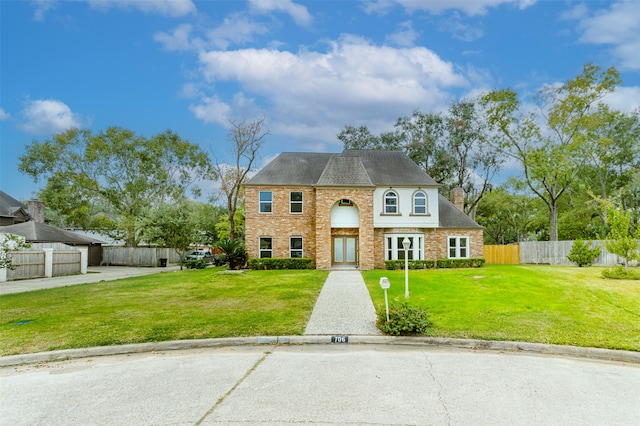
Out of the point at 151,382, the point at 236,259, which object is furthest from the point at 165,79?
the point at 151,382

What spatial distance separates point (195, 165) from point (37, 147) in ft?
46.0

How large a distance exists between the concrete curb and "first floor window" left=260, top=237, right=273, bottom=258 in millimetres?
17792

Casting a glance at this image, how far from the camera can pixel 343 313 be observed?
1016 centimetres

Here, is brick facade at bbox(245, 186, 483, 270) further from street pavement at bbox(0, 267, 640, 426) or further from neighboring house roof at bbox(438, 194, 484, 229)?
street pavement at bbox(0, 267, 640, 426)

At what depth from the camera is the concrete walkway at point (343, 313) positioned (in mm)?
8430

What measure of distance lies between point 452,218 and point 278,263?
13009mm


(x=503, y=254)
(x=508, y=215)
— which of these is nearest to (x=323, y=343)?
(x=503, y=254)

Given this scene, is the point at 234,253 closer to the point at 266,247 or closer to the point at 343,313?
the point at 266,247

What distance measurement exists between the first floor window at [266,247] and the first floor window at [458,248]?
41.3ft

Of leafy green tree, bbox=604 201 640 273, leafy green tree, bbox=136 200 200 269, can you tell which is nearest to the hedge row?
leafy green tree, bbox=604 201 640 273

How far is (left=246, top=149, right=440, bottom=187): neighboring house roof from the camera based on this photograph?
25.0m

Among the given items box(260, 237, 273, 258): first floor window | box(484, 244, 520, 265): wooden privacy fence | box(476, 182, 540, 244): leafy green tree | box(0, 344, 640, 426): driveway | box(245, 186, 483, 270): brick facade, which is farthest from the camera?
box(476, 182, 540, 244): leafy green tree

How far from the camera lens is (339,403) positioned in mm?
4586

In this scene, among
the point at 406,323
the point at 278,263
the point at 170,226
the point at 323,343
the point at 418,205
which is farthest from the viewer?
the point at 170,226
